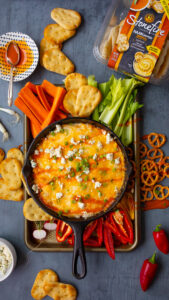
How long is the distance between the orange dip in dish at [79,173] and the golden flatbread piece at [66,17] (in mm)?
1119

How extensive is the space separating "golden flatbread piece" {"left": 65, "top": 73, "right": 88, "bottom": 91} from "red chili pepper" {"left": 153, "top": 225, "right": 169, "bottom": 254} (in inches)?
60.0

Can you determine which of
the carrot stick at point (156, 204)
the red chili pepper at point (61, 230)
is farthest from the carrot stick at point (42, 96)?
the carrot stick at point (156, 204)

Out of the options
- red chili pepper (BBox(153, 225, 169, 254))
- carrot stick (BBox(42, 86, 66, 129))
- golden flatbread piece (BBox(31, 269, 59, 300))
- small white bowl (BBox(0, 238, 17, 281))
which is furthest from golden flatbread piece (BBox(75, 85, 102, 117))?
golden flatbread piece (BBox(31, 269, 59, 300))

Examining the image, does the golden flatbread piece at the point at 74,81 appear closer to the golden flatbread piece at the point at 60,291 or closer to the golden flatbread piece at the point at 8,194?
the golden flatbread piece at the point at 8,194

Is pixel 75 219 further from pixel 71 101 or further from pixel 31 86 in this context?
pixel 31 86

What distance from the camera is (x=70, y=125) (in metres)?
2.89

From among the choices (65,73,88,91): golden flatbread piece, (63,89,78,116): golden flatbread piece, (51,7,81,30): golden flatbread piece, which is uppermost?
(51,7,81,30): golden flatbread piece

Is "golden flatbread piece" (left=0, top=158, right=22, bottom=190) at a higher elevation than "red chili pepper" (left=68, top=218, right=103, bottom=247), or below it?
higher

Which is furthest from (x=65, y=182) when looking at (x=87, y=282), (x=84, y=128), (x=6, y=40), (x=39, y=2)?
(x=39, y=2)

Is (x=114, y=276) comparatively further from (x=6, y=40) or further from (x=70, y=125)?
(x=6, y=40)

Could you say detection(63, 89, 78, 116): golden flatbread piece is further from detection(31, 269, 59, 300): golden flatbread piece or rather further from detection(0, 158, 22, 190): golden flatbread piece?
detection(31, 269, 59, 300): golden flatbread piece

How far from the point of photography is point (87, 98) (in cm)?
304

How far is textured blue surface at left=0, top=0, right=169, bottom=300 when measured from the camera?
317 cm

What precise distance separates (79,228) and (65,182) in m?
0.40
